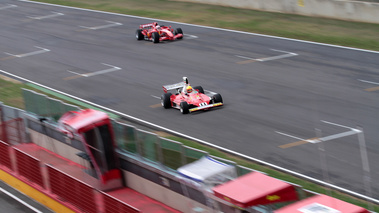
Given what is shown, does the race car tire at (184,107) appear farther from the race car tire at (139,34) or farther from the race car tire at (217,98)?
the race car tire at (139,34)

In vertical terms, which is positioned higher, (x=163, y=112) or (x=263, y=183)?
(x=263, y=183)

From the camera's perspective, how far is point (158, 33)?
35969 millimetres

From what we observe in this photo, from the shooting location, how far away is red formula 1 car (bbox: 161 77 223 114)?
23.4 m

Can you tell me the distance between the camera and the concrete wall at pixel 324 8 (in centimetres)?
3531

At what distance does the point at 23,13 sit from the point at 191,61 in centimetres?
2485

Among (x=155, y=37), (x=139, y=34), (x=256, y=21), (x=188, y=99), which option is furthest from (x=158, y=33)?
(x=188, y=99)

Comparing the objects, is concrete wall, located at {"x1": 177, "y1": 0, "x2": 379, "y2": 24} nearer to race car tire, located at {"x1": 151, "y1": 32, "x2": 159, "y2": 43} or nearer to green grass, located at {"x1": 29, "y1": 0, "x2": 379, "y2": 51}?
green grass, located at {"x1": 29, "y1": 0, "x2": 379, "y2": 51}

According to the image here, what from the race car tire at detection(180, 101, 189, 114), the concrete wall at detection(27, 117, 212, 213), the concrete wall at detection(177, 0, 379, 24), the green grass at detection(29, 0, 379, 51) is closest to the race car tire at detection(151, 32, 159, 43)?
the green grass at detection(29, 0, 379, 51)

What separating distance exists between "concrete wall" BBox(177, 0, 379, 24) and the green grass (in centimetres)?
50

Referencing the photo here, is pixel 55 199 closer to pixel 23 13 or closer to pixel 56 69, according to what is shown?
pixel 56 69

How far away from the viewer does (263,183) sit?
11500 mm

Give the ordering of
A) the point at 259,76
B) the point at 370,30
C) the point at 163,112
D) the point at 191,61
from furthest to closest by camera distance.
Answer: the point at 370,30, the point at 191,61, the point at 259,76, the point at 163,112

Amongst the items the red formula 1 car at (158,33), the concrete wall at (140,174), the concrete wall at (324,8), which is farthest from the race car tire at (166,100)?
the concrete wall at (324,8)

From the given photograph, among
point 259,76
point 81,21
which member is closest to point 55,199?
point 259,76
